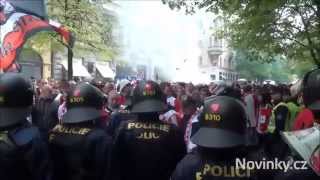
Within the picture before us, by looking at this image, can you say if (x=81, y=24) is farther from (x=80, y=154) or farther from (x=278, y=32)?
(x=80, y=154)

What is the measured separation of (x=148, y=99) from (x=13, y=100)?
4.65 ft

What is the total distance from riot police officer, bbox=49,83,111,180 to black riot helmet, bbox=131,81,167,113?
45cm

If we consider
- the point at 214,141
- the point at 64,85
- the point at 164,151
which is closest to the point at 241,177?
the point at 214,141

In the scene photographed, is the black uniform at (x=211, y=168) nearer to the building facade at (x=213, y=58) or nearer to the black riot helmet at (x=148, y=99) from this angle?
the black riot helmet at (x=148, y=99)

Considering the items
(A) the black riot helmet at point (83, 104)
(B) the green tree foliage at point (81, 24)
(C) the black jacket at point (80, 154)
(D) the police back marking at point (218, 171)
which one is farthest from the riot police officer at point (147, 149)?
(B) the green tree foliage at point (81, 24)

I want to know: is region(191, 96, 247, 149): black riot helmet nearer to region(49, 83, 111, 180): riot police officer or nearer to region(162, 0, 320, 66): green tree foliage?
region(49, 83, 111, 180): riot police officer

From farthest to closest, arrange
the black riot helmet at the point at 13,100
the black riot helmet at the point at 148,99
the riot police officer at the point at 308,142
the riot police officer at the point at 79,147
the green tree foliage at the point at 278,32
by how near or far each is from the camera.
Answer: the green tree foliage at the point at 278,32, the black riot helmet at the point at 148,99, the riot police officer at the point at 79,147, the black riot helmet at the point at 13,100, the riot police officer at the point at 308,142

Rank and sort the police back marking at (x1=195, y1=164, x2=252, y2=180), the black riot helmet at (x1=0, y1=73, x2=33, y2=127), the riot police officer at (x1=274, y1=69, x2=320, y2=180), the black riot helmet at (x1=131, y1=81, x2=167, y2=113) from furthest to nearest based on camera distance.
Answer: the black riot helmet at (x1=131, y1=81, x2=167, y2=113)
the black riot helmet at (x1=0, y1=73, x2=33, y2=127)
the police back marking at (x1=195, y1=164, x2=252, y2=180)
the riot police officer at (x1=274, y1=69, x2=320, y2=180)

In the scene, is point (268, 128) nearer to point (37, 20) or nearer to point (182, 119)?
point (182, 119)

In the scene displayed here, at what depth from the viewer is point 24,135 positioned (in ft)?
13.4

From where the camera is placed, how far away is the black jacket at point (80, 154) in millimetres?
4652

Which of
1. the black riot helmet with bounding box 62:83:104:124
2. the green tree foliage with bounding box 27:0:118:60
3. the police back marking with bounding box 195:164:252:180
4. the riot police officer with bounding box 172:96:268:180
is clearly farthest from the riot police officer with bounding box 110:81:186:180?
the green tree foliage with bounding box 27:0:118:60

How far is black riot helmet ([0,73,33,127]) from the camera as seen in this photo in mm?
4211

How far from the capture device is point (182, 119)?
25.2 feet
